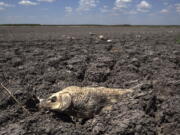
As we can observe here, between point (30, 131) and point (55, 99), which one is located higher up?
point (55, 99)

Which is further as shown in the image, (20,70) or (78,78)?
(20,70)

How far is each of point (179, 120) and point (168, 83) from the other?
1.33 metres

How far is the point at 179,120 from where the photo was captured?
3.06 metres

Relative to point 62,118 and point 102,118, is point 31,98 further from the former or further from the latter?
point 102,118

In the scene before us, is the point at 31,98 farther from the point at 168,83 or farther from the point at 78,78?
the point at 168,83

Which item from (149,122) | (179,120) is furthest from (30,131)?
(179,120)

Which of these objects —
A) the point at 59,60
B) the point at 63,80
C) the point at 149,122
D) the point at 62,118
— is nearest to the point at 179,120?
the point at 149,122

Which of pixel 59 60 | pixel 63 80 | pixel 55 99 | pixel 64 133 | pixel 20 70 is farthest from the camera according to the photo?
pixel 59 60

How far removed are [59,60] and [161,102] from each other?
133 inches

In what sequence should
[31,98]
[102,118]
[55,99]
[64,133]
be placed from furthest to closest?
[31,98]
[55,99]
[102,118]
[64,133]

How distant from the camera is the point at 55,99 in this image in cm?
331

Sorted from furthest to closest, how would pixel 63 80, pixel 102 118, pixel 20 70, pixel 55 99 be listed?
pixel 20 70 → pixel 63 80 → pixel 55 99 → pixel 102 118

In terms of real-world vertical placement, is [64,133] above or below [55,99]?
below

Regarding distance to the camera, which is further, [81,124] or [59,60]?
[59,60]
